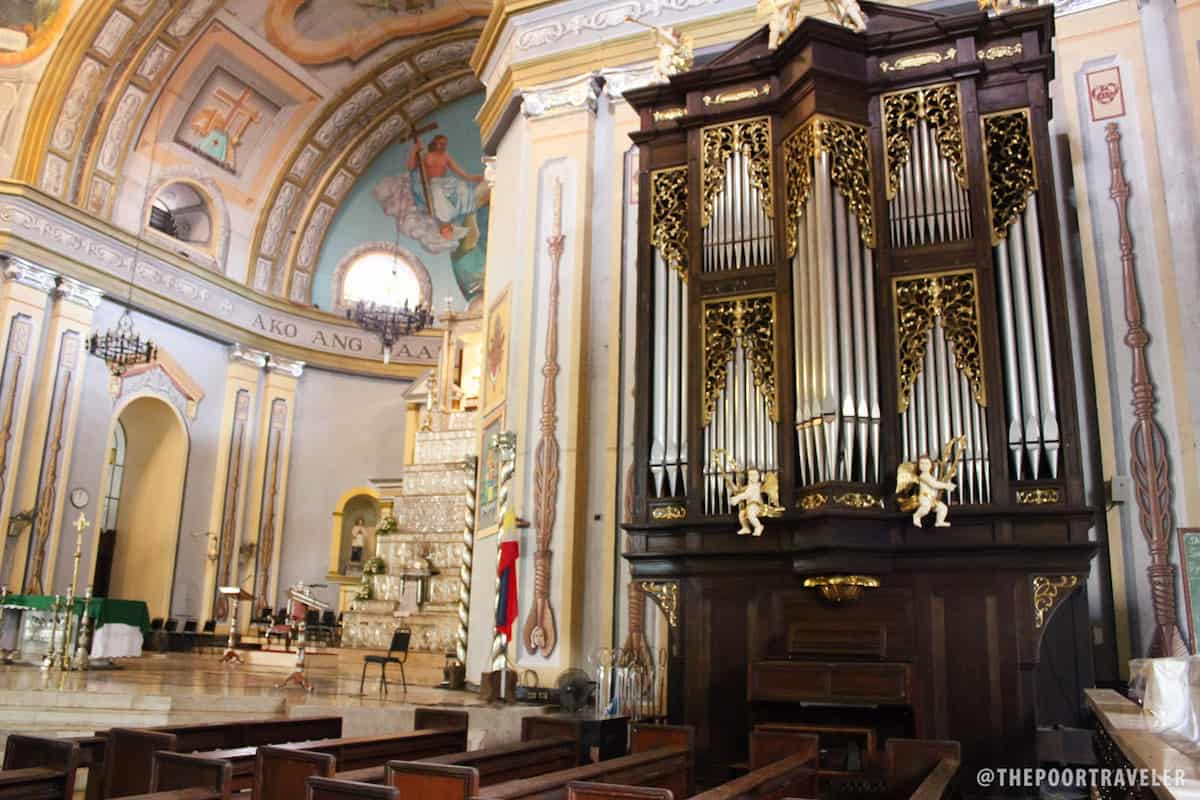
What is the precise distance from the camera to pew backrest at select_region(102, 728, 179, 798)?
480 centimetres

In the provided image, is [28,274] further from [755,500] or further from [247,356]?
[755,500]

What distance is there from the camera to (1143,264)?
791 centimetres

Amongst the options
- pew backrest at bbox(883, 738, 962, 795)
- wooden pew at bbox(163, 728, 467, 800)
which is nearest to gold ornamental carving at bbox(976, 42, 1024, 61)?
pew backrest at bbox(883, 738, 962, 795)

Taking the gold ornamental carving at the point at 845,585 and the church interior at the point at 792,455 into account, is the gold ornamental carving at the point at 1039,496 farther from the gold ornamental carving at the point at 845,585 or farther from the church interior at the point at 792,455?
the gold ornamental carving at the point at 845,585

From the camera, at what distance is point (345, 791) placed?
366 cm

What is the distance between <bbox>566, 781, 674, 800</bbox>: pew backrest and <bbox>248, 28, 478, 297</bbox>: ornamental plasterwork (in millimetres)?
17929

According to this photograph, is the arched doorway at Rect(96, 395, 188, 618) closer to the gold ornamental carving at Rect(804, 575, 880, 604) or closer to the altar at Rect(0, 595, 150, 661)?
the altar at Rect(0, 595, 150, 661)

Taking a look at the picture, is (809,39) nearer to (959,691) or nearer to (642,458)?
(642,458)

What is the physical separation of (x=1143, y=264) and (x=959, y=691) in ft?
12.6

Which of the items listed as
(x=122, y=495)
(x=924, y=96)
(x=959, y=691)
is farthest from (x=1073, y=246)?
(x=122, y=495)

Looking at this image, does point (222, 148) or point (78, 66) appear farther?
point (222, 148)

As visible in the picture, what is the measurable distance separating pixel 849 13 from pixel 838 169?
4.41 feet

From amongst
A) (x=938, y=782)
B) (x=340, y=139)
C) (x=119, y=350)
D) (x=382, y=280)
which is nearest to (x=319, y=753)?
(x=938, y=782)

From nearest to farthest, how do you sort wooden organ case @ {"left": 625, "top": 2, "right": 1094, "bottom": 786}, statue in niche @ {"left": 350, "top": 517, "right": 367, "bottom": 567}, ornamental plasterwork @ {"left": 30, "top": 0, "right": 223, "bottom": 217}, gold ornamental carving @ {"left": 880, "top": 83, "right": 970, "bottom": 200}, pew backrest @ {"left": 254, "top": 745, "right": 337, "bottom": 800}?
1. pew backrest @ {"left": 254, "top": 745, "right": 337, "bottom": 800}
2. wooden organ case @ {"left": 625, "top": 2, "right": 1094, "bottom": 786}
3. gold ornamental carving @ {"left": 880, "top": 83, "right": 970, "bottom": 200}
4. ornamental plasterwork @ {"left": 30, "top": 0, "right": 223, "bottom": 217}
5. statue in niche @ {"left": 350, "top": 517, "right": 367, "bottom": 567}
